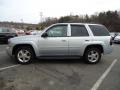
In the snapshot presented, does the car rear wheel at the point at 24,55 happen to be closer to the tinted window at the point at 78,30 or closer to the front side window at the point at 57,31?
the front side window at the point at 57,31

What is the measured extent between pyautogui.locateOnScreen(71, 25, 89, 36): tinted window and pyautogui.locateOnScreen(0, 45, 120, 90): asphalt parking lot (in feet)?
4.43

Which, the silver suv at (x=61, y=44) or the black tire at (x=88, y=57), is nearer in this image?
the silver suv at (x=61, y=44)

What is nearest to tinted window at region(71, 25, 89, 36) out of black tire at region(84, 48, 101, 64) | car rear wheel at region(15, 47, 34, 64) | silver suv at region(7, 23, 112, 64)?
silver suv at region(7, 23, 112, 64)

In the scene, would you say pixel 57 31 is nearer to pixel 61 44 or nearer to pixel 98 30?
pixel 61 44

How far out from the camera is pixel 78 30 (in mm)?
8078

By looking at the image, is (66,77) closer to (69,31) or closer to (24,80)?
(24,80)

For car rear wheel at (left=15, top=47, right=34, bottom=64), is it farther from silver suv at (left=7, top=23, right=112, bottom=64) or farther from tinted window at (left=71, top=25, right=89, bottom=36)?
tinted window at (left=71, top=25, right=89, bottom=36)

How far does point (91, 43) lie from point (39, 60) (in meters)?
2.56

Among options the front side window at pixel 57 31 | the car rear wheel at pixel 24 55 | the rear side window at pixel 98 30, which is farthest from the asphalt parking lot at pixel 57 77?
the rear side window at pixel 98 30

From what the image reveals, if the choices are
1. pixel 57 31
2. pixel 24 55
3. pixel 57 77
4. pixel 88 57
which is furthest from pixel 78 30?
pixel 57 77

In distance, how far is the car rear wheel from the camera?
7.78 meters

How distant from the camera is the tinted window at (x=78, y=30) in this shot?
7977 mm

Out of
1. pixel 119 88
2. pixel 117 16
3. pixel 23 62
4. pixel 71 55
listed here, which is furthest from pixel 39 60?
pixel 117 16

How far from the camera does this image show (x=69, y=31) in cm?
791
